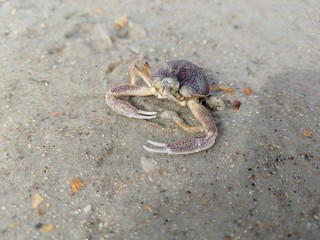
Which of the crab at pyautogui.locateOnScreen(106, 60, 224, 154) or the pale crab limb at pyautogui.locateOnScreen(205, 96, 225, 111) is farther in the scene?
the pale crab limb at pyautogui.locateOnScreen(205, 96, 225, 111)

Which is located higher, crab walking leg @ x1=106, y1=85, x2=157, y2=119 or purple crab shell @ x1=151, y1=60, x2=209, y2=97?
purple crab shell @ x1=151, y1=60, x2=209, y2=97

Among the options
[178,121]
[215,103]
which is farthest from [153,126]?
[215,103]

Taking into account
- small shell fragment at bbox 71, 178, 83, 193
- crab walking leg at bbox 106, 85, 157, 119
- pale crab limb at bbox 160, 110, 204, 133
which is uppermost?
crab walking leg at bbox 106, 85, 157, 119

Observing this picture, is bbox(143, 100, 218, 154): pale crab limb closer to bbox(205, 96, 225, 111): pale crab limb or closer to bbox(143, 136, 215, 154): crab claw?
bbox(143, 136, 215, 154): crab claw

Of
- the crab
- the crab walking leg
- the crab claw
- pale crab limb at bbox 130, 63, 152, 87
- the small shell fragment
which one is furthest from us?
pale crab limb at bbox 130, 63, 152, 87

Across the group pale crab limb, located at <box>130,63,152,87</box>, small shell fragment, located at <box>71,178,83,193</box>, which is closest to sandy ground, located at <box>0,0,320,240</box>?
small shell fragment, located at <box>71,178,83,193</box>

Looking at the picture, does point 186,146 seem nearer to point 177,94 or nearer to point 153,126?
point 153,126

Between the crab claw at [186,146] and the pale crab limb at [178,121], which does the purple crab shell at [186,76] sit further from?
the crab claw at [186,146]

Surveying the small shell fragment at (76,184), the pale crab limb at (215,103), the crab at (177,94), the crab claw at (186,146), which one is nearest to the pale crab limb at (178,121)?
the crab at (177,94)

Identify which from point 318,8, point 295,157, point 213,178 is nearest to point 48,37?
point 213,178

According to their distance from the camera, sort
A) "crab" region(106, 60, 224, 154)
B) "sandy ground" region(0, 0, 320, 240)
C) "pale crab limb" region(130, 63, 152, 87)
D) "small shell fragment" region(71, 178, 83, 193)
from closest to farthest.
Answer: "sandy ground" region(0, 0, 320, 240), "small shell fragment" region(71, 178, 83, 193), "crab" region(106, 60, 224, 154), "pale crab limb" region(130, 63, 152, 87)
